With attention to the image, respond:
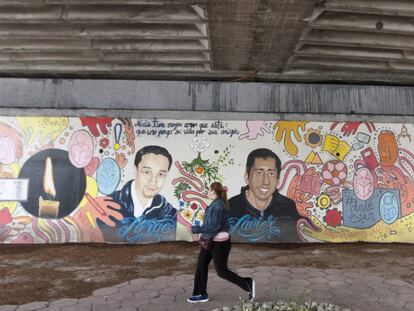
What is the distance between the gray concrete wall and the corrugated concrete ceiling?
249 millimetres

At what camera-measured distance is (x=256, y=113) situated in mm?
10039

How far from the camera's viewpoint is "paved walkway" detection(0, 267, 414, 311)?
→ 5.00 metres

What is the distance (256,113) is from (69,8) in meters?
5.18

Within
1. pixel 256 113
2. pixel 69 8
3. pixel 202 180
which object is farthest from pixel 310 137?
pixel 69 8

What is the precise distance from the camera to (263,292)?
18.0ft

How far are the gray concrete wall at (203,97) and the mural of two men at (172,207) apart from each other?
136cm

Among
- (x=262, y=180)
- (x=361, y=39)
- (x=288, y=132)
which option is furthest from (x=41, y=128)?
(x=361, y=39)

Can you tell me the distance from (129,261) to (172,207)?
7.53 feet

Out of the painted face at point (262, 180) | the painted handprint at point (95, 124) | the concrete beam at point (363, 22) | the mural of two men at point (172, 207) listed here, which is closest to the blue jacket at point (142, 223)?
the mural of two men at point (172, 207)

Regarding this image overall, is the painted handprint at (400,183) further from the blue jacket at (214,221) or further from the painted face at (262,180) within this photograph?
the blue jacket at (214,221)

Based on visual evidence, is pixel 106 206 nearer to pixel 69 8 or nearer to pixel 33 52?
pixel 33 52

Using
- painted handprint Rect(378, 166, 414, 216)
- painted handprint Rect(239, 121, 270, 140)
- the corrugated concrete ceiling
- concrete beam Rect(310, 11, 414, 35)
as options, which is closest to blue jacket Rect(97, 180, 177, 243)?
painted handprint Rect(239, 121, 270, 140)

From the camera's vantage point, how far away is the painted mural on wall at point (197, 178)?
31.8ft

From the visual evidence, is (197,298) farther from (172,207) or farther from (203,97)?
(203,97)
